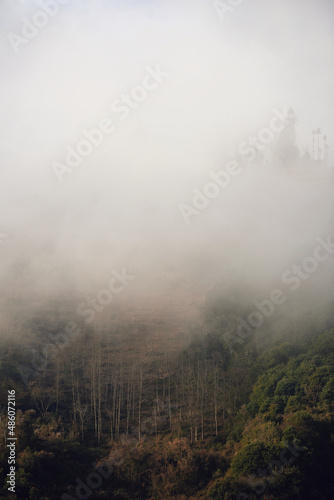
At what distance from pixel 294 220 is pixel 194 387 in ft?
144

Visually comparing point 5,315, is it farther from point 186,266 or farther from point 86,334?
point 186,266

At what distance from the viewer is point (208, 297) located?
212ft

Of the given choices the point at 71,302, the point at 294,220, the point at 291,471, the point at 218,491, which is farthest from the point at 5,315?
the point at 294,220
